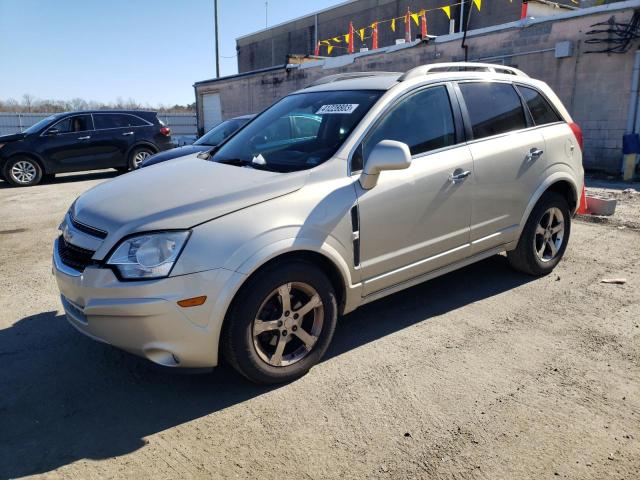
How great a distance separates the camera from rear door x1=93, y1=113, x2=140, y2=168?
12797mm

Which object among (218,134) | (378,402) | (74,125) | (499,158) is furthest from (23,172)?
(378,402)

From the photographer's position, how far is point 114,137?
1294 centimetres

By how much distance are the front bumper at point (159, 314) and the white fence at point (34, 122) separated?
25973 mm

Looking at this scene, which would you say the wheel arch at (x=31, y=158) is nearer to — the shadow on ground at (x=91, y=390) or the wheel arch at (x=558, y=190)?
the shadow on ground at (x=91, y=390)

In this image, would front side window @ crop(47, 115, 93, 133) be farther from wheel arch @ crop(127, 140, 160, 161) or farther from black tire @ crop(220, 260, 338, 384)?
black tire @ crop(220, 260, 338, 384)

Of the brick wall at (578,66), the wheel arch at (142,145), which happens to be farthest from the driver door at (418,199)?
the wheel arch at (142,145)

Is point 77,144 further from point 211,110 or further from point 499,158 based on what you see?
point 211,110

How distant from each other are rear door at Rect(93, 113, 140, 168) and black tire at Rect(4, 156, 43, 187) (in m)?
1.41

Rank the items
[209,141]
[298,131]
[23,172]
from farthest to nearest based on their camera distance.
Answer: [23,172] < [209,141] < [298,131]

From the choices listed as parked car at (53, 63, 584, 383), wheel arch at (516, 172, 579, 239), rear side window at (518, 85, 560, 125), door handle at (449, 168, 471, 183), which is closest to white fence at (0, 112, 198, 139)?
rear side window at (518, 85, 560, 125)

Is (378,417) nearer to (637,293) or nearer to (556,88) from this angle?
(637,293)

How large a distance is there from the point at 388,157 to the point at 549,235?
8.12ft

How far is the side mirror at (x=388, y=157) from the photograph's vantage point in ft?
10.3

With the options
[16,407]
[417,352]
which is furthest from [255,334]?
[16,407]
